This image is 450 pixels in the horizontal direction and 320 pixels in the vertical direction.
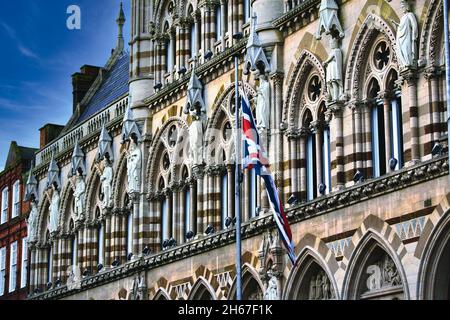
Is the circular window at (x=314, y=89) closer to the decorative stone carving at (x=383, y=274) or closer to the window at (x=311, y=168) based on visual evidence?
the window at (x=311, y=168)

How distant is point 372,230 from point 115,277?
1947 cm

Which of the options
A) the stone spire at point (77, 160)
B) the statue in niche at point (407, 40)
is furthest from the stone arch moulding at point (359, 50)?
the stone spire at point (77, 160)

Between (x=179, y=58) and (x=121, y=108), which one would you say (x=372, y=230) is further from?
(x=121, y=108)

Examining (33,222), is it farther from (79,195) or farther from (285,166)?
(285,166)

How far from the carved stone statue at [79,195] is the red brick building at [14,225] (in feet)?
30.2

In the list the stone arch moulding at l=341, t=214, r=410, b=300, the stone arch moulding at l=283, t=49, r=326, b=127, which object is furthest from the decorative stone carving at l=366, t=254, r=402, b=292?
the stone arch moulding at l=283, t=49, r=326, b=127

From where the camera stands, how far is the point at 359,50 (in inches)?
1431

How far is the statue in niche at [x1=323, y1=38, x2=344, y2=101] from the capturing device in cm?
3694

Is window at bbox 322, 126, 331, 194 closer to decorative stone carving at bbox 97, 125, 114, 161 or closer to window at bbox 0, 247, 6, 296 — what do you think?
decorative stone carving at bbox 97, 125, 114, 161

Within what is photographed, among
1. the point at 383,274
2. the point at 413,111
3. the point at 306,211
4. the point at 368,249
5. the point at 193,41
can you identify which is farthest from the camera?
the point at 193,41

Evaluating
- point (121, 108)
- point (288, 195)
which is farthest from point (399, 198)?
point (121, 108)

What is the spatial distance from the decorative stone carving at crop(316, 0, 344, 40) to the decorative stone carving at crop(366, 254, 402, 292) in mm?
7310

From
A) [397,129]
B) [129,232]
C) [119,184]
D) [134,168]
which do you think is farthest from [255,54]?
[119,184]

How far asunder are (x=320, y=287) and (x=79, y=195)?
71.5 ft
